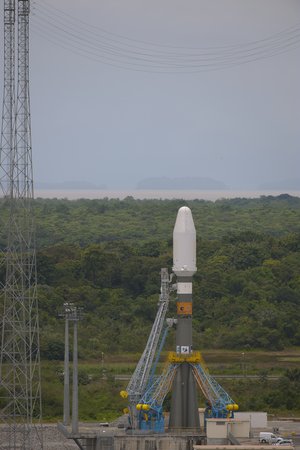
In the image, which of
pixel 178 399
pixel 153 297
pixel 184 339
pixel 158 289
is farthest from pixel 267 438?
pixel 158 289

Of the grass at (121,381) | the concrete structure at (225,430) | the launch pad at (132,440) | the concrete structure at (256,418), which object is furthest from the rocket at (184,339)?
the grass at (121,381)

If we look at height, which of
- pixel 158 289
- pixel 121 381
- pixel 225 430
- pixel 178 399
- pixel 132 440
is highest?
pixel 158 289

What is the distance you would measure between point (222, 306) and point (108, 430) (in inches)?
1174

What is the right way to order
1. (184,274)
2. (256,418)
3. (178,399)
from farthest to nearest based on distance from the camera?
(256,418)
(184,274)
(178,399)

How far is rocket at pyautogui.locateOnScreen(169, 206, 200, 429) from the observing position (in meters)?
54.6

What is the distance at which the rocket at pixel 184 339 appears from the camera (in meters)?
54.6

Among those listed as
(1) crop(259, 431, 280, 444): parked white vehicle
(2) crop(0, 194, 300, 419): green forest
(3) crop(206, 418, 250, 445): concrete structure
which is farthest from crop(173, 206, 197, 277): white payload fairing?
(2) crop(0, 194, 300, 419): green forest

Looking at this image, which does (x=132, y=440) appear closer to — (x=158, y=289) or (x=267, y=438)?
(x=267, y=438)

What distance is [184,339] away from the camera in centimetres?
5475

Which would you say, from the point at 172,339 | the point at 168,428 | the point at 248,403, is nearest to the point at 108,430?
the point at 168,428

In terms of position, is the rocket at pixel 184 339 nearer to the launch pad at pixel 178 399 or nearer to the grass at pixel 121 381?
the launch pad at pixel 178 399

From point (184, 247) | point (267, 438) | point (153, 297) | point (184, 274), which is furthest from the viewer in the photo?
point (153, 297)

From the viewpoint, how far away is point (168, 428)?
54969 mm

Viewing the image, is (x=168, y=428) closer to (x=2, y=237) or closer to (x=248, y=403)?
(x=248, y=403)
